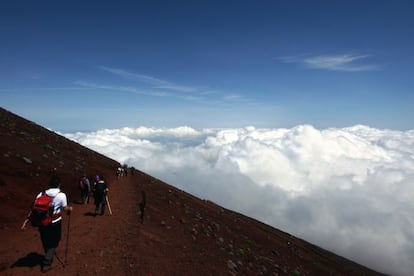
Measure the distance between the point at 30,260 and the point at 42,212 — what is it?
3418mm

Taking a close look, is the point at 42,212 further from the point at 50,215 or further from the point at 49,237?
the point at 49,237

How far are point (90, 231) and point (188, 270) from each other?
5.53 meters

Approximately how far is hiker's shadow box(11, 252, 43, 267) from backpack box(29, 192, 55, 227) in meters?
2.62

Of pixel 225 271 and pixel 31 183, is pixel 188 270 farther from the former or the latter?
pixel 31 183

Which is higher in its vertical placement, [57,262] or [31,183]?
[31,183]

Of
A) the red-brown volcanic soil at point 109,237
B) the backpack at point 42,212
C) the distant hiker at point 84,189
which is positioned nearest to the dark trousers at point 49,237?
the backpack at point 42,212

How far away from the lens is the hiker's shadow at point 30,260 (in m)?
11.6

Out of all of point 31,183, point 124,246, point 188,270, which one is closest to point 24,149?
point 31,183

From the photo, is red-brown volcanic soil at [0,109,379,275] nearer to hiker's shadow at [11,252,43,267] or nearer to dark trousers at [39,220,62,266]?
hiker's shadow at [11,252,43,267]

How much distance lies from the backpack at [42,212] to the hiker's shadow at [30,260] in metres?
2.62

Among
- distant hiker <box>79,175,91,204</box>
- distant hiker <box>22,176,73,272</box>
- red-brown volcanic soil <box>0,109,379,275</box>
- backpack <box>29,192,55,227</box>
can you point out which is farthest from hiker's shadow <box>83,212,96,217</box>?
backpack <box>29,192,55,227</box>

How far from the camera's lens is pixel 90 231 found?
53.1ft

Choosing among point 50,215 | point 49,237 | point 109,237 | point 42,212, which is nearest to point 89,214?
point 109,237

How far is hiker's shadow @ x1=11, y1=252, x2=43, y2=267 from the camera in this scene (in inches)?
456
